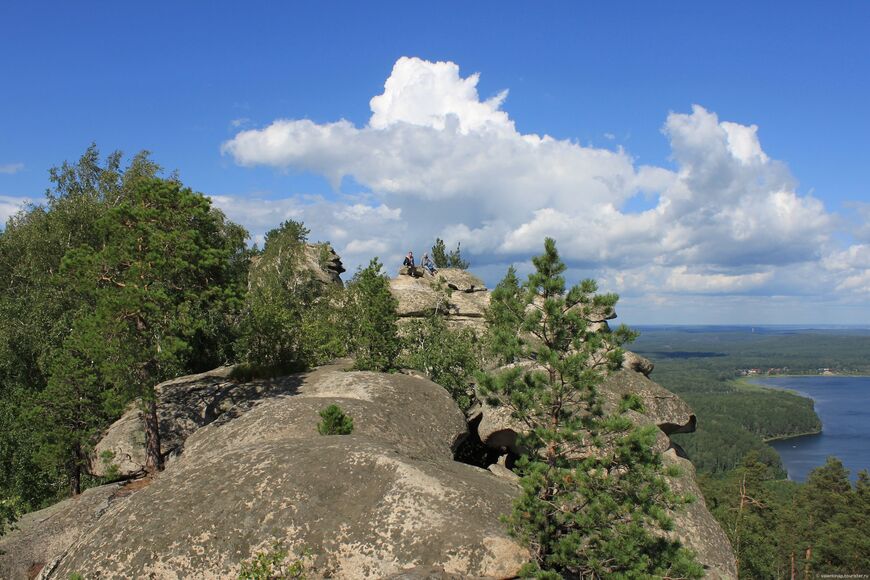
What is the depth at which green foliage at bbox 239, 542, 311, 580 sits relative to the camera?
10.6 m

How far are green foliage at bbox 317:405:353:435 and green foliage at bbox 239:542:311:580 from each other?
18.4 ft

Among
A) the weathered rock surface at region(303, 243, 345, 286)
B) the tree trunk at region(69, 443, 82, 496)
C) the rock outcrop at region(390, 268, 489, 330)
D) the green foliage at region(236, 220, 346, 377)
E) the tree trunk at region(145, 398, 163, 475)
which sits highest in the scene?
the weathered rock surface at region(303, 243, 345, 286)

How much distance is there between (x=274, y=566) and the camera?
10977mm

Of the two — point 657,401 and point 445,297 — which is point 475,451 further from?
point 445,297

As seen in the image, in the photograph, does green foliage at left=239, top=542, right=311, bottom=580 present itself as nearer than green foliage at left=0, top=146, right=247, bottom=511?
Yes

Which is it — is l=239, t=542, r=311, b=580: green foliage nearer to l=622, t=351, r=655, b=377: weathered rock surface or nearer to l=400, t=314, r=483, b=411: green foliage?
l=400, t=314, r=483, b=411: green foliage

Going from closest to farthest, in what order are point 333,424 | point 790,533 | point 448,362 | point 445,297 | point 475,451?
point 333,424
point 475,451
point 448,362
point 445,297
point 790,533

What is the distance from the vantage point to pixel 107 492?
61.5ft

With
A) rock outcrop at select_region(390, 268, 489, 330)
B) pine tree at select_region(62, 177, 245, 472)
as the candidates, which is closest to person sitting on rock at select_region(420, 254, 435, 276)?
rock outcrop at select_region(390, 268, 489, 330)

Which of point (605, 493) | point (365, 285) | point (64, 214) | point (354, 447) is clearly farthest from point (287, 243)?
point (605, 493)

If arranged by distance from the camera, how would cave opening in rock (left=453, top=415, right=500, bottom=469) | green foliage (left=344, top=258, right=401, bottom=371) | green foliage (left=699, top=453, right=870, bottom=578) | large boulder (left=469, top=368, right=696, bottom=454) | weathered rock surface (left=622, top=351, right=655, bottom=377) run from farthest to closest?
green foliage (left=699, top=453, right=870, bottom=578), weathered rock surface (left=622, top=351, right=655, bottom=377), green foliage (left=344, top=258, right=401, bottom=371), cave opening in rock (left=453, top=415, right=500, bottom=469), large boulder (left=469, top=368, right=696, bottom=454)

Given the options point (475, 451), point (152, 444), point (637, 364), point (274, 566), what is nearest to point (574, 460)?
point (274, 566)

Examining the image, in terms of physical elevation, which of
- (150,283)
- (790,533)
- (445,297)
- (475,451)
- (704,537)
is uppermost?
(445,297)

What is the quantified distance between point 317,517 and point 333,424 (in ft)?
16.2
